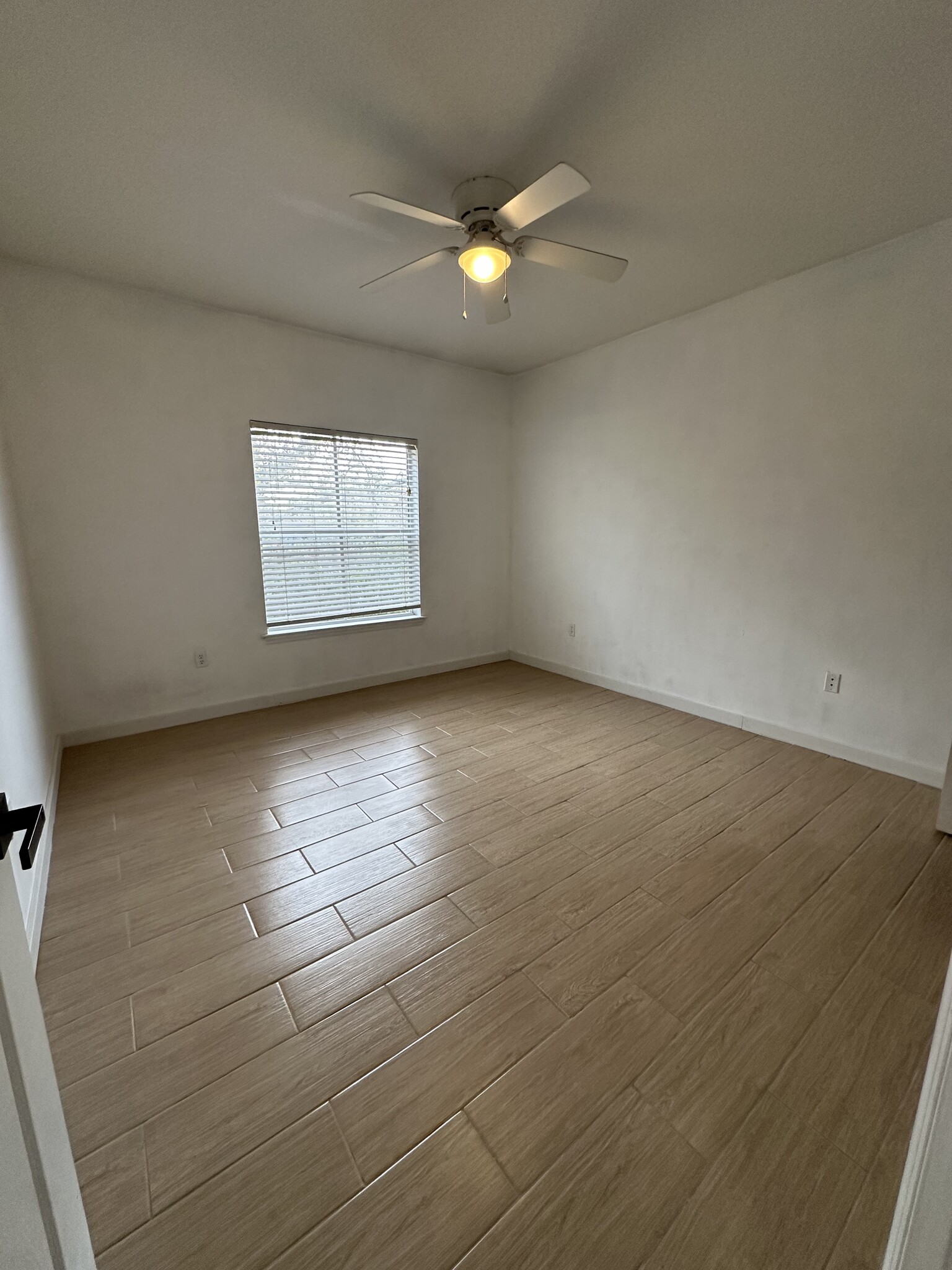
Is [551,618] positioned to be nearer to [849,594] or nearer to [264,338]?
[849,594]

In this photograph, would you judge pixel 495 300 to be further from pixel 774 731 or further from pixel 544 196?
pixel 774 731

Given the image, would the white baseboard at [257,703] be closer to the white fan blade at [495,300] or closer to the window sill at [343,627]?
the window sill at [343,627]

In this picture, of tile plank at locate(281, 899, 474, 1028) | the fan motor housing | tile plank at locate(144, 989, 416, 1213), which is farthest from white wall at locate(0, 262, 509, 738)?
tile plank at locate(144, 989, 416, 1213)

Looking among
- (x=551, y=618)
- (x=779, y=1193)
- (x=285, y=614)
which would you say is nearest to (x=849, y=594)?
(x=551, y=618)

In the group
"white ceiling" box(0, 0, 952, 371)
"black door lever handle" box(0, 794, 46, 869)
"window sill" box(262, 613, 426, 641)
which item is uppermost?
"white ceiling" box(0, 0, 952, 371)

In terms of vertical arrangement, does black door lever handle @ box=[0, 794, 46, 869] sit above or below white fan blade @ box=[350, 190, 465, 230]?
below

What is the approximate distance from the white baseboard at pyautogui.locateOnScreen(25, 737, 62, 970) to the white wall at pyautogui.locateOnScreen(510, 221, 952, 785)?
3.39 meters

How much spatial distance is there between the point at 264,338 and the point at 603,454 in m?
2.45

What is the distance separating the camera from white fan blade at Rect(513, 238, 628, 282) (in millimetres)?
1977

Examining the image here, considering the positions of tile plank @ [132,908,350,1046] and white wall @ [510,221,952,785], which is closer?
tile plank @ [132,908,350,1046]

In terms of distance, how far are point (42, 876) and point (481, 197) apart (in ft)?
9.72

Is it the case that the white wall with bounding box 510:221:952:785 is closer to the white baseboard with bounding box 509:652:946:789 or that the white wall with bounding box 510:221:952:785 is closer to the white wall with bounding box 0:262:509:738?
the white baseboard with bounding box 509:652:946:789

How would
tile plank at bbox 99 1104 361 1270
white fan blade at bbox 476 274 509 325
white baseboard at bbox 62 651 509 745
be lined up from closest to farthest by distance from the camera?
tile plank at bbox 99 1104 361 1270 → white fan blade at bbox 476 274 509 325 → white baseboard at bbox 62 651 509 745

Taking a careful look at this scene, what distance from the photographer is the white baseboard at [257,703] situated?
10.1 feet
